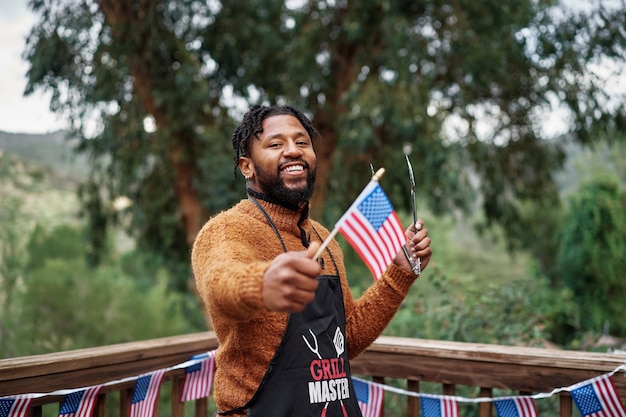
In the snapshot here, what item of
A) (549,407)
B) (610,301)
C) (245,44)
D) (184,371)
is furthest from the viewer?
(610,301)

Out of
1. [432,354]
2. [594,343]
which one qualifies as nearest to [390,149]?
[594,343]

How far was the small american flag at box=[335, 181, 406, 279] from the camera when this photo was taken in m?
1.61

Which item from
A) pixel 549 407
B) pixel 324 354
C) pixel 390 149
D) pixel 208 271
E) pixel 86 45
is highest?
pixel 86 45

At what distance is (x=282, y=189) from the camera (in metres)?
1.85

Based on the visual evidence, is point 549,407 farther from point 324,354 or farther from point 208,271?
point 208,271

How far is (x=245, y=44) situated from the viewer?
25.9 ft

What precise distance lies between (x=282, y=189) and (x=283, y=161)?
8cm

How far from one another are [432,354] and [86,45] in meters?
6.40

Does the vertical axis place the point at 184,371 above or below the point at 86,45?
below

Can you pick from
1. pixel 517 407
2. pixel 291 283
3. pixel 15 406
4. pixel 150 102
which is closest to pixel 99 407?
pixel 15 406

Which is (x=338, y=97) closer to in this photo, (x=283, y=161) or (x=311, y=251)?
(x=283, y=161)

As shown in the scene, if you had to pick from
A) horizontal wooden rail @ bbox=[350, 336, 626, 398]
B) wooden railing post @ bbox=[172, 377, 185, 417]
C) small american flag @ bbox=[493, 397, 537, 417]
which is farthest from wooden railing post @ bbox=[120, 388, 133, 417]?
small american flag @ bbox=[493, 397, 537, 417]

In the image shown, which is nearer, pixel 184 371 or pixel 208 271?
pixel 208 271

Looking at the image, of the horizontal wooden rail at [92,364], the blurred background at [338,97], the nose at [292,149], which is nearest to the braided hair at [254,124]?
the nose at [292,149]
